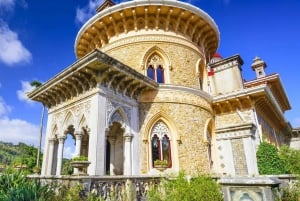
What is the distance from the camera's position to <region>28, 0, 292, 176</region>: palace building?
913 centimetres

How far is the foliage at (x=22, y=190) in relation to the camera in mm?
4863

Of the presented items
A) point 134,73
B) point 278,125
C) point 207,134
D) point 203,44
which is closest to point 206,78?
point 203,44

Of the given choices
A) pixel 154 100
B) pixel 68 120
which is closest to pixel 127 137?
pixel 154 100

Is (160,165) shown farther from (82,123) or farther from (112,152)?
(82,123)

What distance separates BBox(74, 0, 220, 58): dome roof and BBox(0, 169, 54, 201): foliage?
846 cm

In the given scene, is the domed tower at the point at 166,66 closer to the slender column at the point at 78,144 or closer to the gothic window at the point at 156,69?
the gothic window at the point at 156,69

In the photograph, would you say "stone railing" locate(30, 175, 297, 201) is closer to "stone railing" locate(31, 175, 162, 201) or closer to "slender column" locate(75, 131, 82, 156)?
"stone railing" locate(31, 175, 162, 201)

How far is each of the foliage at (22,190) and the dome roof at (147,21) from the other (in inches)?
333

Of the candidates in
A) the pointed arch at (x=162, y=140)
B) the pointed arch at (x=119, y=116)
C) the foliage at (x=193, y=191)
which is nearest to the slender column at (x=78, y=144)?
the pointed arch at (x=119, y=116)

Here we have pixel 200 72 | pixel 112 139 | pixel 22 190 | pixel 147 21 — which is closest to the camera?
pixel 22 190

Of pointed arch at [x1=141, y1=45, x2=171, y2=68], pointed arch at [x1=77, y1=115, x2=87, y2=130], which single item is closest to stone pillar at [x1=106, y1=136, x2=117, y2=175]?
pointed arch at [x1=77, y1=115, x2=87, y2=130]

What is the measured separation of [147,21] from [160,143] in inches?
249

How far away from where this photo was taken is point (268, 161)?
1026 centimetres

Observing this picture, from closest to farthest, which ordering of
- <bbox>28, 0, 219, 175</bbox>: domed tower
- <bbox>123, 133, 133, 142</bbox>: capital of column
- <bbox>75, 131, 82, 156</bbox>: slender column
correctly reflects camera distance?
<bbox>75, 131, 82, 156</bbox>: slender column
<bbox>28, 0, 219, 175</bbox>: domed tower
<bbox>123, 133, 133, 142</bbox>: capital of column
